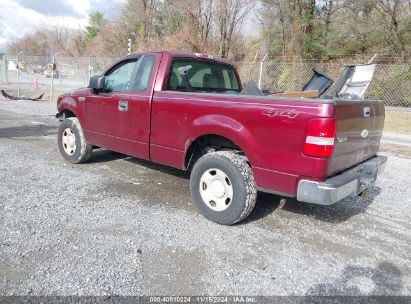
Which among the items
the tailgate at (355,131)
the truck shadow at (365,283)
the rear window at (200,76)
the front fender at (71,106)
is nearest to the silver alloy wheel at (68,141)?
the front fender at (71,106)

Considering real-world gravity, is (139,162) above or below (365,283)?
above

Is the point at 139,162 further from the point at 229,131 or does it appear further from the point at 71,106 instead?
the point at 229,131

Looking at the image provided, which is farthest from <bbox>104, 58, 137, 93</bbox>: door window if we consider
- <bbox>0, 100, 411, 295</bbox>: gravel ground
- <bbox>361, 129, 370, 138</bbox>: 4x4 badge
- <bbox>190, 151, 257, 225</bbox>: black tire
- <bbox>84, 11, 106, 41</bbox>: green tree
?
<bbox>84, 11, 106, 41</bbox>: green tree

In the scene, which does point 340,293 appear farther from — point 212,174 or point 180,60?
point 180,60

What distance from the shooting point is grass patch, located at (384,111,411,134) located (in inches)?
450

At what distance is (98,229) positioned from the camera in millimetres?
3676

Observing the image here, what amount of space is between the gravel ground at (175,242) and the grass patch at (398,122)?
6.80 metres

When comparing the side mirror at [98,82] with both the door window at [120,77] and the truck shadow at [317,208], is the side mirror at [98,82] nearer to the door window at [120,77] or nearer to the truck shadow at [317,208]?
the door window at [120,77]

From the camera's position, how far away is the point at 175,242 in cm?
350

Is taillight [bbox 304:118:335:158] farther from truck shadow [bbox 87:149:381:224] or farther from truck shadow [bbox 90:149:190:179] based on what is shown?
truck shadow [bbox 90:149:190:179]

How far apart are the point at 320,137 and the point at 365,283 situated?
1.28 metres

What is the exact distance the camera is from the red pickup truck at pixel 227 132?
3250mm

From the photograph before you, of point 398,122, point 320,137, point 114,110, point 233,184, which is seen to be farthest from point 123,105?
point 398,122

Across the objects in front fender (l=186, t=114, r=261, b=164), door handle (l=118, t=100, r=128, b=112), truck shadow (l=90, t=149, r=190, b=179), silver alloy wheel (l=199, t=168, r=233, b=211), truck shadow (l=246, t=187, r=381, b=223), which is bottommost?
truck shadow (l=246, t=187, r=381, b=223)
